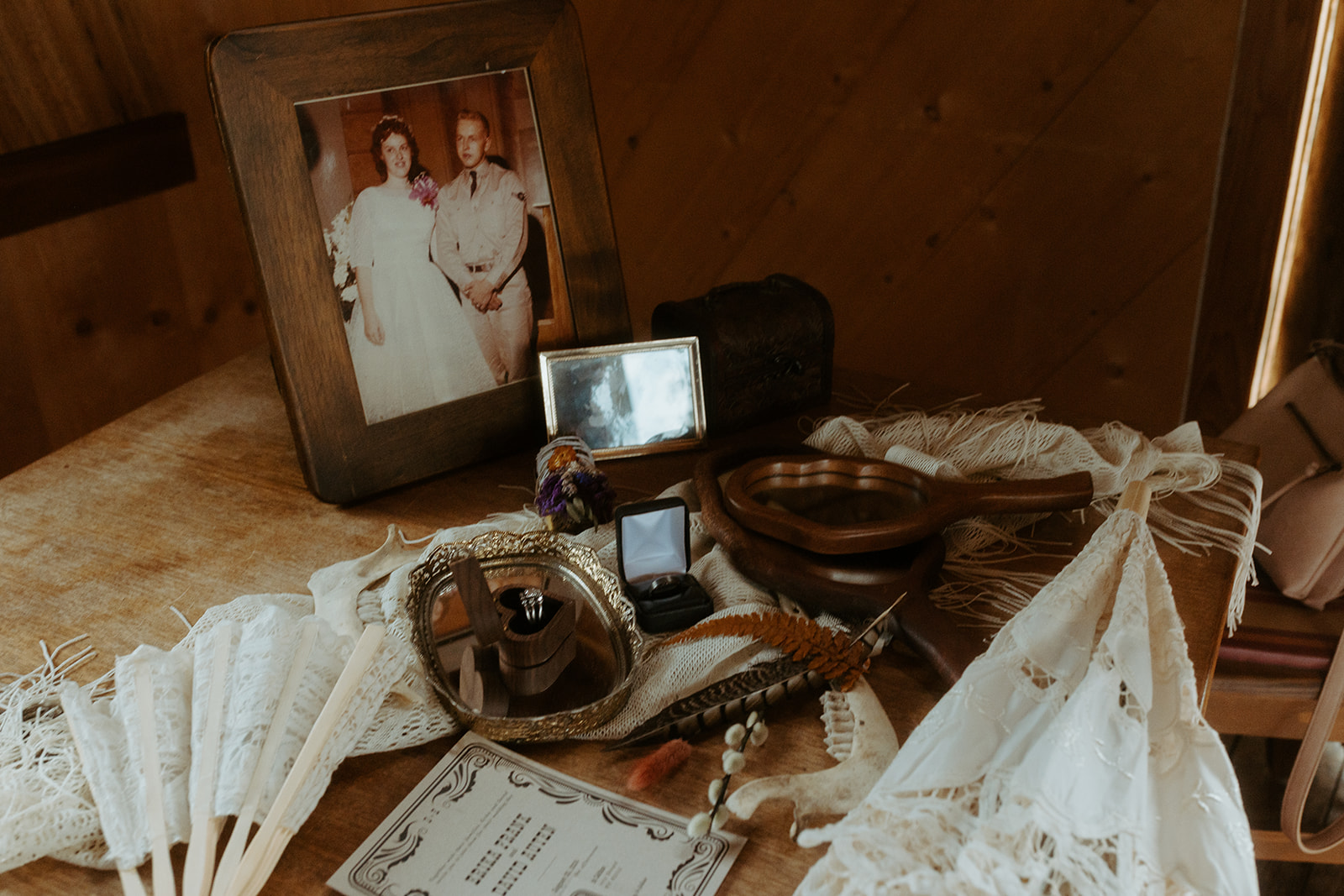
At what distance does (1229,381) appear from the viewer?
154cm

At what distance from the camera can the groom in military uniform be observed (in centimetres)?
97

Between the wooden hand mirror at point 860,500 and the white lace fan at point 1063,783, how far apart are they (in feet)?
0.56

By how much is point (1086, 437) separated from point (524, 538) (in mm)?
578

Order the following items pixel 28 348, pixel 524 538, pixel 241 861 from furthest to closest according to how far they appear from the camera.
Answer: pixel 28 348, pixel 524 538, pixel 241 861

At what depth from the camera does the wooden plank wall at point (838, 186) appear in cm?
134

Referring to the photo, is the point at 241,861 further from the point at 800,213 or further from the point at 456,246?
the point at 800,213

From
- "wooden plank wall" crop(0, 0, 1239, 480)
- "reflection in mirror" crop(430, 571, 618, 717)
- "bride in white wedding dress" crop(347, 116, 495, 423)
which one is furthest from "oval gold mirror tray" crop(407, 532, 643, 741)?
"wooden plank wall" crop(0, 0, 1239, 480)

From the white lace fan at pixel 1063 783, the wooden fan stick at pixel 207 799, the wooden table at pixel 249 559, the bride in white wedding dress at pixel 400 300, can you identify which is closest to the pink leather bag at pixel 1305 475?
the wooden table at pixel 249 559

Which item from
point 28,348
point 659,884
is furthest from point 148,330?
point 659,884

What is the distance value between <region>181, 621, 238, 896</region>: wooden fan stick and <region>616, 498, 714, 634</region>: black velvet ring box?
0.30 m

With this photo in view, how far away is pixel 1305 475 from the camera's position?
43.3 inches

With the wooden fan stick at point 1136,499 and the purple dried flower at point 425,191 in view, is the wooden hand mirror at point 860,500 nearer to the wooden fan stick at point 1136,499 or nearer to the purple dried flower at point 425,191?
the wooden fan stick at point 1136,499

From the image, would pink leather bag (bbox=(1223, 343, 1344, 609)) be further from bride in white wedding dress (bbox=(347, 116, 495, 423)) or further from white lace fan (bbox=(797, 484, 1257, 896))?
bride in white wedding dress (bbox=(347, 116, 495, 423))

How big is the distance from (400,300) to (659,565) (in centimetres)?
37
